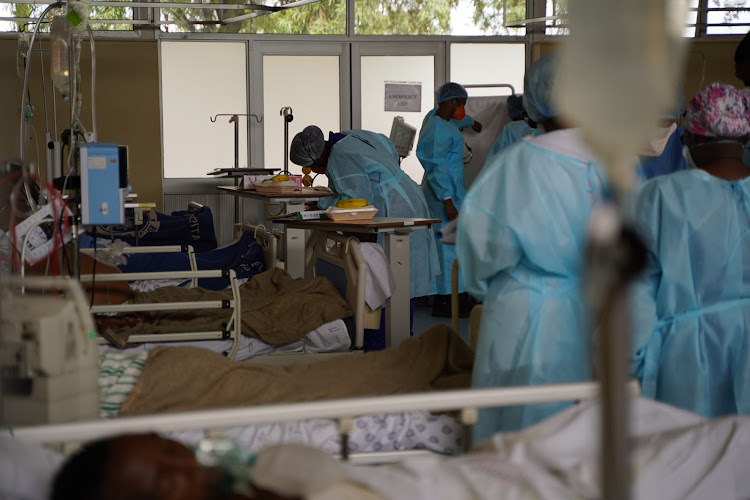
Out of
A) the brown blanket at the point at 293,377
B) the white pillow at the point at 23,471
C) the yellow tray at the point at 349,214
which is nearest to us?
the white pillow at the point at 23,471

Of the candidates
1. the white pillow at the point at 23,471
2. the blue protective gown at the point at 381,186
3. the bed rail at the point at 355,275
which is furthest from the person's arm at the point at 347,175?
the white pillow at the point at 23,471

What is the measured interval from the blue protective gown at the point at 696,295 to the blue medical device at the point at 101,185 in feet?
4.97

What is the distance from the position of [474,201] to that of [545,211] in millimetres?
183

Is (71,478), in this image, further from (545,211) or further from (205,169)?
(205,169)

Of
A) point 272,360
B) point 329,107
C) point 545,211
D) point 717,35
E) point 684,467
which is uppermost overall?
point 717,35

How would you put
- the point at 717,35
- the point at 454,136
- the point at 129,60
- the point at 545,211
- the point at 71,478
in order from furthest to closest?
the point at 717,35 → the point at 129,60 → the point at 454,136 → the point at 545,211 → the point at 71,478

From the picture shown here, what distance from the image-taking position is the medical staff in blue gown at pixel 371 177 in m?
4.66

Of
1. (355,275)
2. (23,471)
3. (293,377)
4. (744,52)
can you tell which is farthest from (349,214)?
(23,471)

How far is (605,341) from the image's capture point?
523mm

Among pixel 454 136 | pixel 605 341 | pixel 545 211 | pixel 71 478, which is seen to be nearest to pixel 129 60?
pixel 454 136

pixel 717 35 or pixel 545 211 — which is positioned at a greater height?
pixel 717 35

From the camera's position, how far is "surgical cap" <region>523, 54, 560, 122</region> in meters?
2.18

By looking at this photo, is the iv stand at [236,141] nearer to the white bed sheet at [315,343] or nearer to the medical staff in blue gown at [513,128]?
the medical staff in blue gown at [513,128]

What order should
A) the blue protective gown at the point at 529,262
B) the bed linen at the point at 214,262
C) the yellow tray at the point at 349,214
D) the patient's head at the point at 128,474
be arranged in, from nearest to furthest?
the patient's head at the point at 128,474, the blue protective gown at the point at 529,262, the yellow tray at the point at 349,214, the bed linen at the point at 214,262
